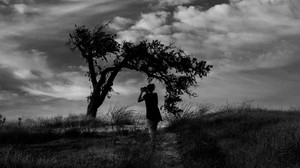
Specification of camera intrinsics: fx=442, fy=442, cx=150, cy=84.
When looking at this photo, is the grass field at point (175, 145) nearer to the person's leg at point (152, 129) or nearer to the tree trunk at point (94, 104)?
the person's leg at point (152, 129)

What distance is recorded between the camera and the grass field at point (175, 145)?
981 cm

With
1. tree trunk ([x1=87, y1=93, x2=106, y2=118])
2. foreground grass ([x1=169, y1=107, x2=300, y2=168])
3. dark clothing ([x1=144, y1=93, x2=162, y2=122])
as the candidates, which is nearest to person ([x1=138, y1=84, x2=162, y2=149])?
dark clothing ([x1=144, y1=93, x2=162, y2=122])

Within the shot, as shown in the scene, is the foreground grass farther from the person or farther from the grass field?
the person

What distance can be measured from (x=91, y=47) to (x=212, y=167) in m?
16.0

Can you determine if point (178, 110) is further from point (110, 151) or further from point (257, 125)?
point (110, 151)

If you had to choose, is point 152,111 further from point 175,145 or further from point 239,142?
point 239,142

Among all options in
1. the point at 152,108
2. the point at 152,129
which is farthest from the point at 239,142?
the point at 152,108

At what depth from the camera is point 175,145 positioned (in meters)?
14.3

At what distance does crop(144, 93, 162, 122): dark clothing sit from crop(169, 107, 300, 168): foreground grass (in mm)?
1277

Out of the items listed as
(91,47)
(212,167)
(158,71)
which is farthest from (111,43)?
(212,167)

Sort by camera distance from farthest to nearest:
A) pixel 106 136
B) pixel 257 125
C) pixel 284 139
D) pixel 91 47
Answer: pixel 91 47 → pixel 106 136 → pixel 257 125 → pixel 284 139

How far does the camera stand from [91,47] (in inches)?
969

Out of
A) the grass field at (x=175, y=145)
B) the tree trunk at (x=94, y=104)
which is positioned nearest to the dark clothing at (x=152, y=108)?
the grass field at (x=175, y=145)

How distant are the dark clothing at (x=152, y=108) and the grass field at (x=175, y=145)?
96 cm
